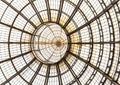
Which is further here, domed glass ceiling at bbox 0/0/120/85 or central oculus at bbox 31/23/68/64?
central oculus at bbox 31/23/68/64

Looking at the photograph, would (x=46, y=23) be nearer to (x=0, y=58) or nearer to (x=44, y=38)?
(x=44, y=38)

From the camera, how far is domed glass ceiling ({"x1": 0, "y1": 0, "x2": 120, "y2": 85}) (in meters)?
26.3

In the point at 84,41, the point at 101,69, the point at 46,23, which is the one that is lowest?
the point at 101,69

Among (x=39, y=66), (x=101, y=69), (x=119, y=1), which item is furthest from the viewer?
→ (x=39, y=66)

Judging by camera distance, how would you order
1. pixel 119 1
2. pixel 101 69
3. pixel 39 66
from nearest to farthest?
1. pixel 119 1
2. pixel 101 69
3. pixel 39 66

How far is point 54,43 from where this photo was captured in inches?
1095

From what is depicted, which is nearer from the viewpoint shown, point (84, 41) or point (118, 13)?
point (118, 13)

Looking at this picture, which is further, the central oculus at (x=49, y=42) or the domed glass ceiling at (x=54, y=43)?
the central oculus at (x=49, y=42)

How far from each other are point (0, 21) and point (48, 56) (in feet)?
18.6

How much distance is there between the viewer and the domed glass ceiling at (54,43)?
2630 centimetres

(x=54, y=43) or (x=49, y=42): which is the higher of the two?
(x=49, y=42)

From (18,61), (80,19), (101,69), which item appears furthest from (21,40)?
(101,69)

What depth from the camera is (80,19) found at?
1057 inches

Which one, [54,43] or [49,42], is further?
[49,42]
